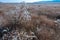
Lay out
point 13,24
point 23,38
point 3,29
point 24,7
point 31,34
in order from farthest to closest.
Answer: point 24,7, point 13,24, point 3,29, point 31,34, point 23,38

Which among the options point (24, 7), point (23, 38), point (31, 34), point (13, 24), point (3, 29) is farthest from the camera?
point (24, 7)

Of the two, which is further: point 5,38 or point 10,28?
point 10,28

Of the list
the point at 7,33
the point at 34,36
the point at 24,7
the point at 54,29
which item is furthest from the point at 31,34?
the point at 24,7

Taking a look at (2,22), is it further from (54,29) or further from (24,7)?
(54,29)

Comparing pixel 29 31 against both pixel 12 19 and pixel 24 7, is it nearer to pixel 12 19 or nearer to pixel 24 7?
pixel 12 19

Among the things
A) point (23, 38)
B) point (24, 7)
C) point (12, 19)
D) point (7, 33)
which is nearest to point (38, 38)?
point (23, 38)

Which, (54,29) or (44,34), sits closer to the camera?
(44,34)

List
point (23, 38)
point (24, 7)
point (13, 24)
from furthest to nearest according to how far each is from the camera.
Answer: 1. point (24, 7)
2. point (13, 24)
3. point (23, 38)

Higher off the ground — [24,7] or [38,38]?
[24,7]

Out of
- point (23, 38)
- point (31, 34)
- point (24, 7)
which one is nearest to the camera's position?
point (23, 38)
